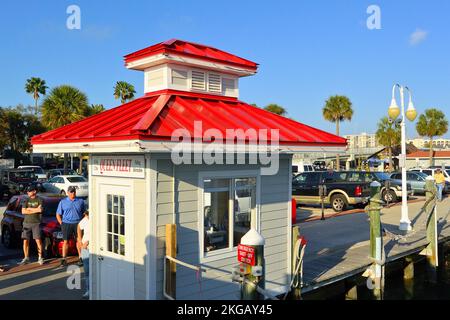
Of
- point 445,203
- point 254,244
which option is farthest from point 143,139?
point 445,203

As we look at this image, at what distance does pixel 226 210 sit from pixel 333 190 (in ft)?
46.8

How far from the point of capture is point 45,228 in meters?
11.1

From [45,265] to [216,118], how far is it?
232 inches

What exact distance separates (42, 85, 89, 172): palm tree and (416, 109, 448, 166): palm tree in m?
40.0

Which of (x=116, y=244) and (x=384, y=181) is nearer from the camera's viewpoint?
(x=116, y=244)

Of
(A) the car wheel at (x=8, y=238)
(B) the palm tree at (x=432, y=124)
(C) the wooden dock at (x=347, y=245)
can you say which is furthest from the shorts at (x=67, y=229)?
(B) the palm tree at (x=432, y=124)

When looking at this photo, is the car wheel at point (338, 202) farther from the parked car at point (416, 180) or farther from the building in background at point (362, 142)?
the building in background at point (362, 142)

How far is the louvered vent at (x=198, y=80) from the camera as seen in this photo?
768 cm

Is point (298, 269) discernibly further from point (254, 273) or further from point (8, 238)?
point (8, 238)

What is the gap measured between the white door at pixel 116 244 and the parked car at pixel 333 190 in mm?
14505

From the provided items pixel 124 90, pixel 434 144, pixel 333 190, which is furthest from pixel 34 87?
pixel 434 144

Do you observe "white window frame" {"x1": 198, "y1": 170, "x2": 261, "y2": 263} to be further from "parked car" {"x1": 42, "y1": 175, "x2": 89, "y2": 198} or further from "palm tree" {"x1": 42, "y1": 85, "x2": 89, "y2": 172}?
"palm tree" {"x1": 42, "y1": 85, "x2": 89, "y2": 172}

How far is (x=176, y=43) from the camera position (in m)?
7.64

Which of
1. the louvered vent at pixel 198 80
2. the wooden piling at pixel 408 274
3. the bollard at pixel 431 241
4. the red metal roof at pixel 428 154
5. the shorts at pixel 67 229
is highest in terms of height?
the louvered vent at pixel 198 80
